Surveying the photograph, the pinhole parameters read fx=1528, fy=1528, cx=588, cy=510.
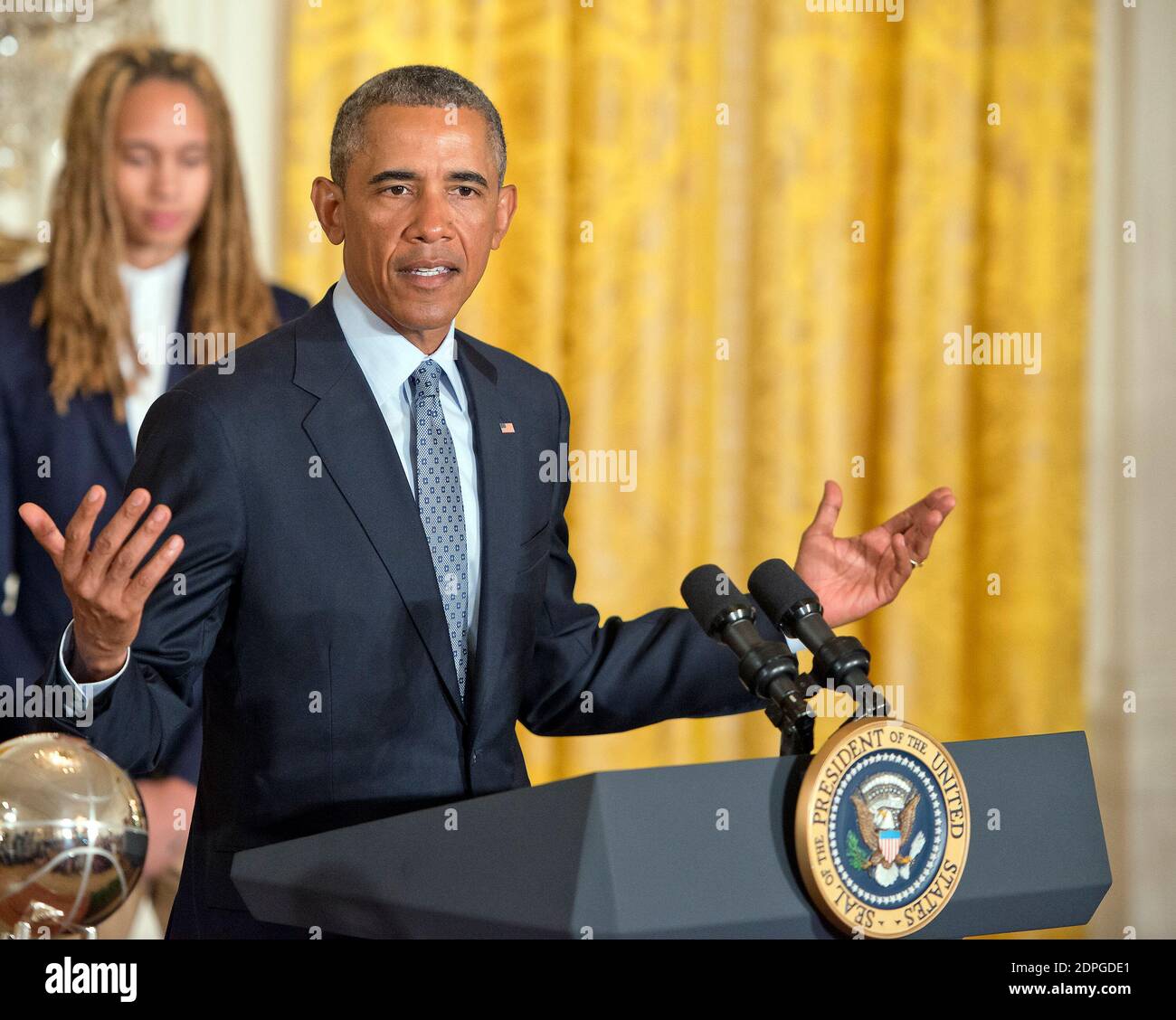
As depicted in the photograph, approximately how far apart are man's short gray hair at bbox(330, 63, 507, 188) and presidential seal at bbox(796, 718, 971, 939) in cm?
81

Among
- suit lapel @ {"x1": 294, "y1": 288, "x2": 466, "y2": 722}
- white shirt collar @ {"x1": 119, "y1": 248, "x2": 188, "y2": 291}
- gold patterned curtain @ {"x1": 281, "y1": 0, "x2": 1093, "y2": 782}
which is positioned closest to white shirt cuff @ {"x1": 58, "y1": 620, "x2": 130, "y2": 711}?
suit lapel @ {"x1": 294, "y1": 288, "x2": 466, "y2": 722}

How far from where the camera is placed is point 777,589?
134cm

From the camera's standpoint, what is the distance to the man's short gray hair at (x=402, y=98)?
1591 mm

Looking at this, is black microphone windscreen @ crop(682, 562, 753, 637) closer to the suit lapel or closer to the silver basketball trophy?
the suit lapel

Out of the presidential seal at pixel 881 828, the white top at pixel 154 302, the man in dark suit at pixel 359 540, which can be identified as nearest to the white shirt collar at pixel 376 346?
the man in dark suit at pixel 359 540

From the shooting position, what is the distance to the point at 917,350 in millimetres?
3629

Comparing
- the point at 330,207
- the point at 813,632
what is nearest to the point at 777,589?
the point at 813,632

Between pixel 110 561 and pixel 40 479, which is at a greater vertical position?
pixel 40 479

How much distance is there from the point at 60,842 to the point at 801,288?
2.77 m

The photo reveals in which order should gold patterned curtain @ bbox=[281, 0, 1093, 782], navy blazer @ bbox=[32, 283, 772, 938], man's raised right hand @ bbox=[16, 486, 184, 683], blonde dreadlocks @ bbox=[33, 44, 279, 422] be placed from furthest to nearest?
gold patterned curtain @ bbox=[281, 0, 1093, 782] → blonde dreadlocks @ bbox=[33, 44, 279, 422] → navy blazer @ bbox=[32, 283, 772, 938] → man's raised right hand @ bbox=[16, 486, 184, 683]

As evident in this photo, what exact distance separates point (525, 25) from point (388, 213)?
2149 mm

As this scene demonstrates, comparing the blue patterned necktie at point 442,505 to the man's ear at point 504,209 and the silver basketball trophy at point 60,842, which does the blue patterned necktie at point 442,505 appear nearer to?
the man's ear at point 504,209

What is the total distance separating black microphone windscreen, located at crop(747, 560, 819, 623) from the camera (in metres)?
1.33

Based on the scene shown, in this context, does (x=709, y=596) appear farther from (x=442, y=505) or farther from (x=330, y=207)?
(x=330, y=207)
